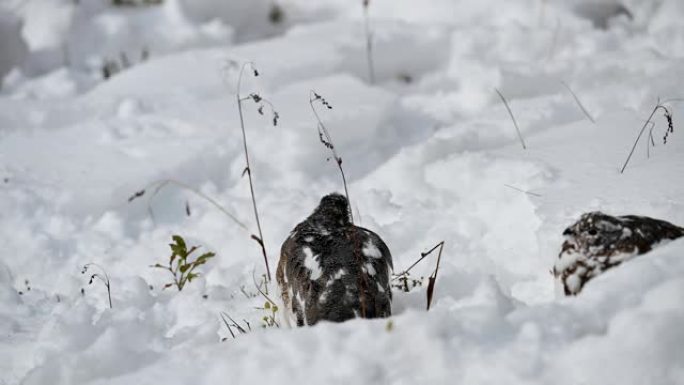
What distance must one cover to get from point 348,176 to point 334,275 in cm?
211

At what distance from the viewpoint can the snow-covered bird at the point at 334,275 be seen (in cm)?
251

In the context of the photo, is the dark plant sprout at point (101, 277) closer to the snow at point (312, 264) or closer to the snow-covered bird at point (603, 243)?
the snow at point (312, 264)

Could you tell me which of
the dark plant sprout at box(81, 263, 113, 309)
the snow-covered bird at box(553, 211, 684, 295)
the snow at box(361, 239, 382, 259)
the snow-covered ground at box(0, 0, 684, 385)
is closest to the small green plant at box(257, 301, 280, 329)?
the snow-covered ground at box(0, 0, 684, 385)

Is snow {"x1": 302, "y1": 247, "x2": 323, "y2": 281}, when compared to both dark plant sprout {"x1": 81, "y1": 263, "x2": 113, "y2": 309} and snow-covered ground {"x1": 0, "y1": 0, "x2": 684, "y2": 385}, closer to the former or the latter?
snow-covered ground {"x1": 0, "y1": 0, "x2": 684, "y2": 385}

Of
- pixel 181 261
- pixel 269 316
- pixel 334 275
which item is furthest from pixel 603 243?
pixel 181 261

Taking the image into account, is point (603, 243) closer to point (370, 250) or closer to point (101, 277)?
point (370, 250)

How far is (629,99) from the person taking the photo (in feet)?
15.2

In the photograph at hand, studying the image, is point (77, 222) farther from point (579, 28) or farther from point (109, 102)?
point (579, 28)

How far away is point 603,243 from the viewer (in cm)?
238

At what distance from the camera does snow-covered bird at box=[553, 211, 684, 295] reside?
2348 millimetres

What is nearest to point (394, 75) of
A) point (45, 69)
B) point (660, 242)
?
point (45, 69)

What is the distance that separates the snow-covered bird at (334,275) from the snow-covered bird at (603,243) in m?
0.73

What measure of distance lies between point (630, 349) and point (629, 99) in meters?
3.25

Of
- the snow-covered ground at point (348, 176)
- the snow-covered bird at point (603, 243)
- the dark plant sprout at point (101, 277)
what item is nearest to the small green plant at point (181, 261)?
the snow-covered ground at point (348, 176)
